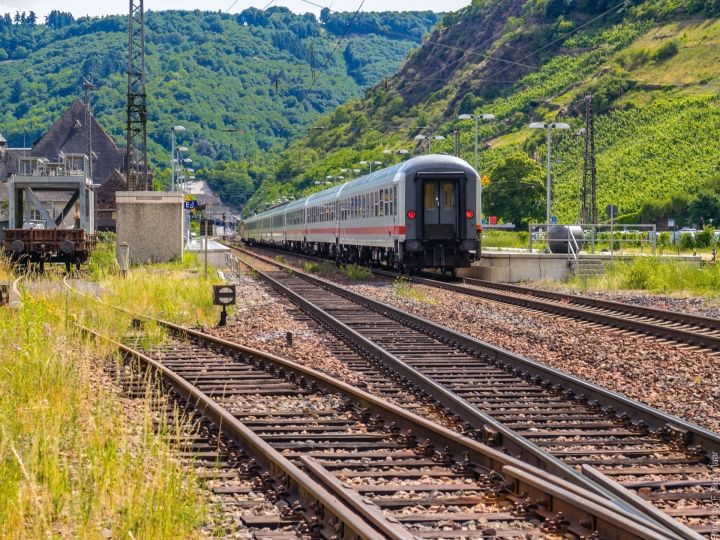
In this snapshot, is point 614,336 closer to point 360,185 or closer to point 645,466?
point 645,466

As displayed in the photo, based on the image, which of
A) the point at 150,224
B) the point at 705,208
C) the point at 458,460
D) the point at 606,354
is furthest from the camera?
the point at 705,208

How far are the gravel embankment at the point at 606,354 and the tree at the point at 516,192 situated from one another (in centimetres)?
5944

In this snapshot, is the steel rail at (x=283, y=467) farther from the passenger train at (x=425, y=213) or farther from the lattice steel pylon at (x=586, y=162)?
the lattice steel pylon at (x=586, y=162)

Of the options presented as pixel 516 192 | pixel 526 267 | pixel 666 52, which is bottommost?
pixel 526 267

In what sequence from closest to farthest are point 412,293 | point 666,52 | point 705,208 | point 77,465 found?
point 77,465 < point 412,293 < point 705,208 < point 666,52

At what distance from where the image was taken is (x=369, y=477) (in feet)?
22.1

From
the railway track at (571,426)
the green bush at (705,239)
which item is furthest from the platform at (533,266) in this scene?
the railway track at (571,426)

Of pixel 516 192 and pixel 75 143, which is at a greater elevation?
pixel 75 143

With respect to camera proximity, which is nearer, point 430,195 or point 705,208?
point 430,195

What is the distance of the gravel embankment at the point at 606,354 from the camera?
9.97 m

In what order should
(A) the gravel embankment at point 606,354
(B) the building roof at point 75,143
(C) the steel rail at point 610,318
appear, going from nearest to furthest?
(A) the gravel embankment at point 606,354, (C) the steel rail at point 610,318, (B) the building roof at point 75,143

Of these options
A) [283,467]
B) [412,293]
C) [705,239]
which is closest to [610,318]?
[412,293]

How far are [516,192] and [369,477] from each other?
246 ft

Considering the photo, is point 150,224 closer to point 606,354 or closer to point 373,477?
point 606,354
